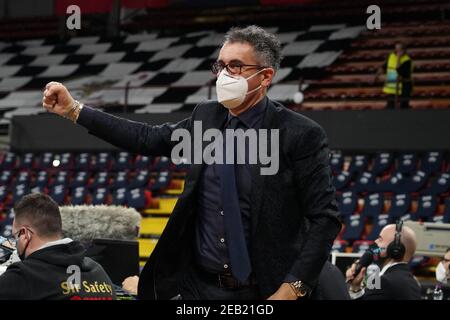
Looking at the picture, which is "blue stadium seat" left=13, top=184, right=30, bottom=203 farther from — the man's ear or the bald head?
the man's ear

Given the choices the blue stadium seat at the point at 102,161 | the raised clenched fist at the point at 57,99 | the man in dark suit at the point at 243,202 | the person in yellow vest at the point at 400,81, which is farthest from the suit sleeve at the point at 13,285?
the blue stadium seat at the point at 102,161

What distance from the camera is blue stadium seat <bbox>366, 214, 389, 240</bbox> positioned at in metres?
8.70

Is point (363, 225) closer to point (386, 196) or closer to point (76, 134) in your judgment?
point (386, 196)

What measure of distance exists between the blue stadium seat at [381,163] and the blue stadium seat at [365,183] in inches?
6.8

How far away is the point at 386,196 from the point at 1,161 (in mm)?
5928

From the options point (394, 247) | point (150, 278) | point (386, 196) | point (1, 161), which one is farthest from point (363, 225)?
point (150, 278)

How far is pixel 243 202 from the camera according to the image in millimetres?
2271

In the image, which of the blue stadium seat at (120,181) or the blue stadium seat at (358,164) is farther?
the blue stadium seat at (120,181)

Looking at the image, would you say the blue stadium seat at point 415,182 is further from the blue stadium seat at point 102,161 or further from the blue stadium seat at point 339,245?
the blue stadium seat at point 102,161

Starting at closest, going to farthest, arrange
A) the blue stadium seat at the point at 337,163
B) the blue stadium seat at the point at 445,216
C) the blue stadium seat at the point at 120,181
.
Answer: the blue stadium seat at the point at 445,216
the blue stadium seat at the point at 337,163
the blue stadium seat at the point at 120,181

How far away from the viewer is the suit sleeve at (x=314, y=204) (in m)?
2.21

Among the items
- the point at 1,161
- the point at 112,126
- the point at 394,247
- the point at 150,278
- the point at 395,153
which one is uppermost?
the point at 112,126

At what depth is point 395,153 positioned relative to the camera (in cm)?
1037

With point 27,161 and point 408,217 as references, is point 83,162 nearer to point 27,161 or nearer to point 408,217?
point 27,161
